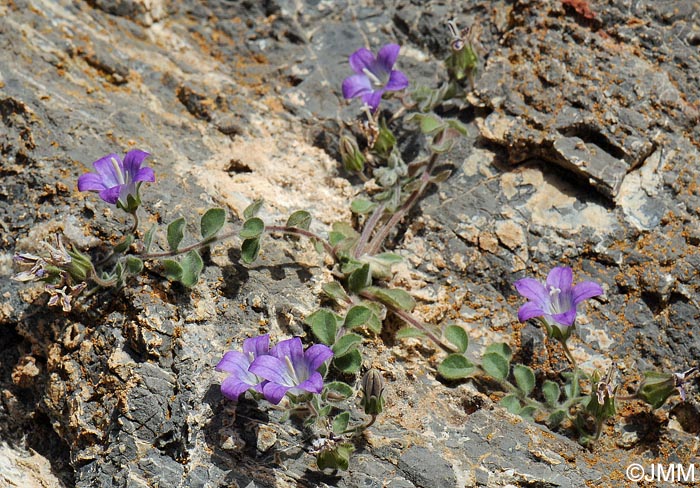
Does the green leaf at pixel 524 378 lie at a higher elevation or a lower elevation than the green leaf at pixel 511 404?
higher

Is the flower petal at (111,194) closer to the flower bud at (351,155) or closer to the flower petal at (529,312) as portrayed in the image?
the flower bud at (351,155)

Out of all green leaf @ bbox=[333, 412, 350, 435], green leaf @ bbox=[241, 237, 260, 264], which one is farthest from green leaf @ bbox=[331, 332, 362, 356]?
green leaf @ bbox=[241, 237, 260, 264]

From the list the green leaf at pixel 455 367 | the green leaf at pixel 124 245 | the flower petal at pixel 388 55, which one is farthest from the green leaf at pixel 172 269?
the flower petal at pixel 388 55

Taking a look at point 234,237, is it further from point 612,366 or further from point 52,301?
point 612,366

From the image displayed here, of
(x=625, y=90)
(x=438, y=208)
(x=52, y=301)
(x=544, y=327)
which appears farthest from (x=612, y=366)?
(x=52, y=301)

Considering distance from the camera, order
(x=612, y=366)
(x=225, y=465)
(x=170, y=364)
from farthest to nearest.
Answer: (x=612, y=366)
(x=170, y=364)
(x=225, y=465)
